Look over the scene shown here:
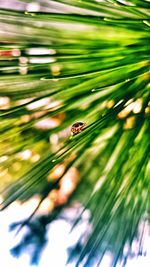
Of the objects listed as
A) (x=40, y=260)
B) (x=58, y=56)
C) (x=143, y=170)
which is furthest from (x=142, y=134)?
(x=40, y=260)

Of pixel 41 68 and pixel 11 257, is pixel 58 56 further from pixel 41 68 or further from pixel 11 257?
pixel 11 257

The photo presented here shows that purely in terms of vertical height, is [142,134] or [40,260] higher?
[142,134]

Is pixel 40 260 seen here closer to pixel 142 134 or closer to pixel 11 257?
pixel 11 257

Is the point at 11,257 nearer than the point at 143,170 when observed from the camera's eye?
No

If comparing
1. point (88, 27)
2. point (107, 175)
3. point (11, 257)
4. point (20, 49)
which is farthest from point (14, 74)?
point (11, 257)

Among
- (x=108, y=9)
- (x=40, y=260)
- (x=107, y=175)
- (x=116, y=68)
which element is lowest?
(x=40, y=260)

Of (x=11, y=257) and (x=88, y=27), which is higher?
(x=88, y=27)

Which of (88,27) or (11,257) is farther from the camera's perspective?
(11,257)
